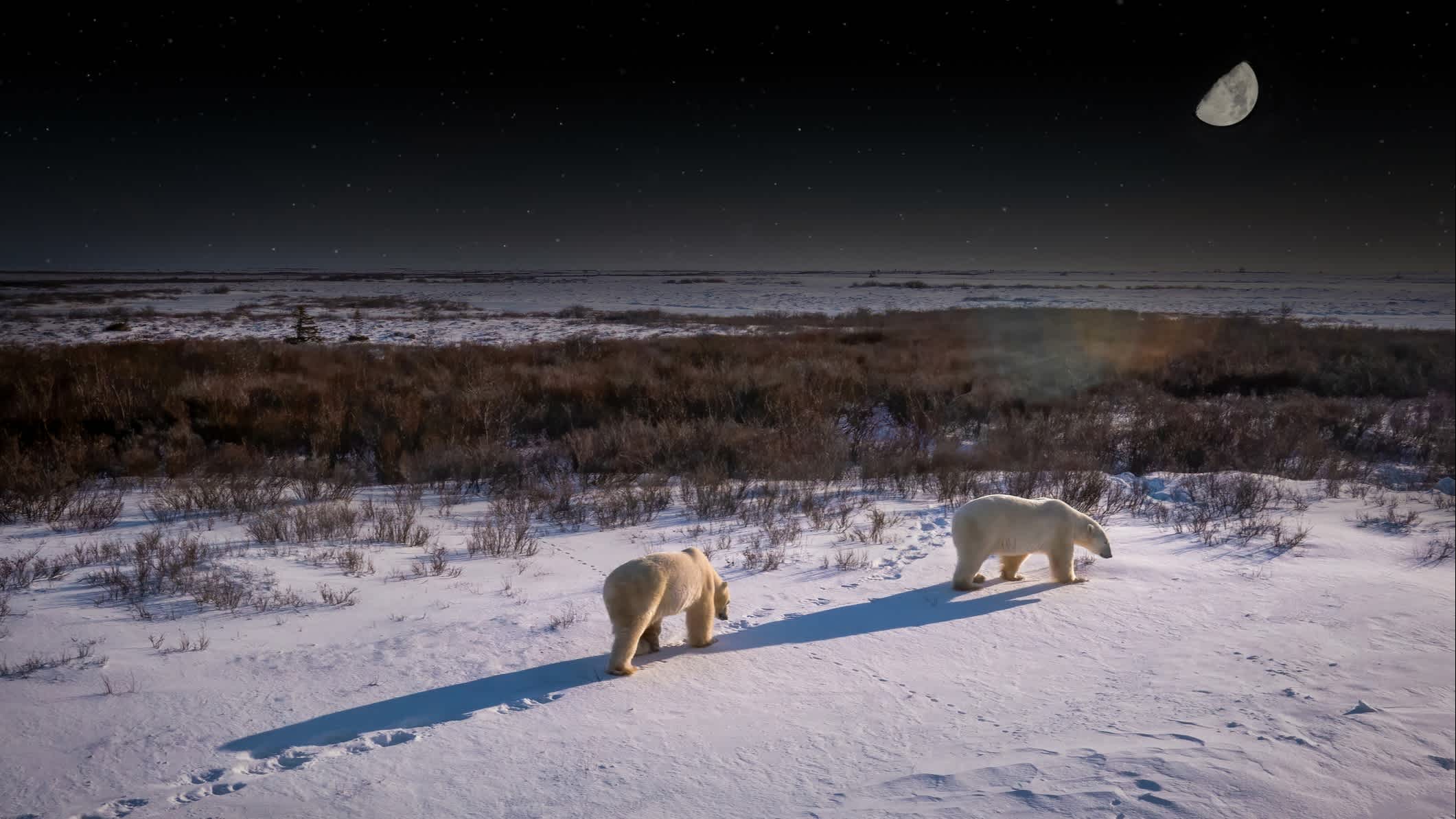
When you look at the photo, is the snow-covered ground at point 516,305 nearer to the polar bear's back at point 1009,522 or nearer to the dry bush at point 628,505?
the dry bush at point 628,505

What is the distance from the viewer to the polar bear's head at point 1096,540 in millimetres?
5406

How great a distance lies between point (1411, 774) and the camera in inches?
124

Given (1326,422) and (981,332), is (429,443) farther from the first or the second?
(981,332)

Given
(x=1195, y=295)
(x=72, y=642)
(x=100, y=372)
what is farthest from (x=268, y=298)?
(x=1195, y=295)

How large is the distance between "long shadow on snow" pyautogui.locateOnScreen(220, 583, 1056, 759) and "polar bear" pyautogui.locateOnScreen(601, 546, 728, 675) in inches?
4.6

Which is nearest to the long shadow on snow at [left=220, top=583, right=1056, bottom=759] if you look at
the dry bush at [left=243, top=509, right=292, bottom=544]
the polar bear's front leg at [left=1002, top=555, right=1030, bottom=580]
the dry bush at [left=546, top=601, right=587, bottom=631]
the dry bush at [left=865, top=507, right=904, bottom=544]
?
the polar bear's front leg at [left=1002, top=555, right=1030, bottom=580]

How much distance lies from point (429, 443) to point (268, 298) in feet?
178

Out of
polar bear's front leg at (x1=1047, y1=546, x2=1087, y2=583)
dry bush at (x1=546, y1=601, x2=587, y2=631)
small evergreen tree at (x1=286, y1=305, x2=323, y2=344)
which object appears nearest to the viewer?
dry bush at (x1=546, y1=601, x2=587, y2=631)

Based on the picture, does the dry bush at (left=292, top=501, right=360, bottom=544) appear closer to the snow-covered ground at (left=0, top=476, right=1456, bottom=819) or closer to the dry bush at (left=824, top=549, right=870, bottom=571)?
the snow-covered ground at (left=0, top=476, right=1456, bottom=819)

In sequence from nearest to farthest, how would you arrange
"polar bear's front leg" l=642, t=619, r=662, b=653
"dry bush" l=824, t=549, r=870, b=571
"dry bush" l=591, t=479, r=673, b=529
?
1. "polar bear's front leg" l=642, t=619, r=662, b=653
2. "dry bush" l=824, t=549, r=870, b=571
3. "dry bush" l=591, t=479, r=673, b=529

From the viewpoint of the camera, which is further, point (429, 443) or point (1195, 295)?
point (1195, 295)

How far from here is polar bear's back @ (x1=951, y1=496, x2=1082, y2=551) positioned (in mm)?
4992

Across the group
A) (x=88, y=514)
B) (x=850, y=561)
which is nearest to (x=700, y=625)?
(x=850, y=561)

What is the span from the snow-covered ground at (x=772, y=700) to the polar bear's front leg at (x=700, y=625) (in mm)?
78
